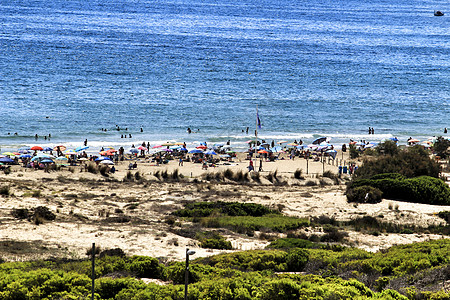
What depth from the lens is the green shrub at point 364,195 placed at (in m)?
23.8

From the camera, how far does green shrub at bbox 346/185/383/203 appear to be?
23750 millimetres

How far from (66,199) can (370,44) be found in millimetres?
97455

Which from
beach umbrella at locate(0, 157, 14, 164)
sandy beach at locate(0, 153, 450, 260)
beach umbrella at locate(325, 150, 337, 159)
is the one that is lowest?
sandy beach at locate(0, 153, 450, 260)

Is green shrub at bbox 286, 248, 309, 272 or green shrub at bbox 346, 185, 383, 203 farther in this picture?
green shrub at bbox 346, 185, 383, 203

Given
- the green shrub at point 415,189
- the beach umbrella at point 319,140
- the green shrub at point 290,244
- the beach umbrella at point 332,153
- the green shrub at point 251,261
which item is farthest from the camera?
the beach umbrella at point 319,140

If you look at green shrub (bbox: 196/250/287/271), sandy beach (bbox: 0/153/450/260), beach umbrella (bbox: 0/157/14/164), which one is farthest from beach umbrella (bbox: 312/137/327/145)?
green shrub (bbox: 196/250/287/271)

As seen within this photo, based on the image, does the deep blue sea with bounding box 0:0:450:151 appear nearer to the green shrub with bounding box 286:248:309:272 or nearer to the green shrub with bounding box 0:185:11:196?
the green shrub with bounding box 0:185:11:196

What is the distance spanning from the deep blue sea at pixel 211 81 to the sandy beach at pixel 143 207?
12130 millimetres

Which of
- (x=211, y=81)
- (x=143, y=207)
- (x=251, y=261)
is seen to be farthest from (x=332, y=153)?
(x=211, y=81)

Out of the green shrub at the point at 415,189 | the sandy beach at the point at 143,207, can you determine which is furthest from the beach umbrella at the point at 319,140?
the green shrub at the point at 415,189

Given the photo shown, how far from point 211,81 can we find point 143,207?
47.8 meters

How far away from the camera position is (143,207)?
22188 mm

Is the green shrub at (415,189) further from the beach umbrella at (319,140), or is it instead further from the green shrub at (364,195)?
the beach umbrella at (319,140)

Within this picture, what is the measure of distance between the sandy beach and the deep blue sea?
→ 39.8 ft
